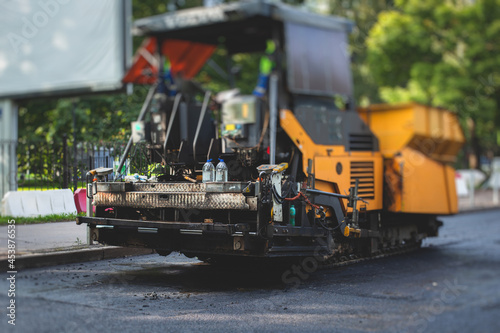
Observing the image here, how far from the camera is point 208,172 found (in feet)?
25.1

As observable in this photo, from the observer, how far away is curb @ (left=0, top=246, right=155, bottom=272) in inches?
230

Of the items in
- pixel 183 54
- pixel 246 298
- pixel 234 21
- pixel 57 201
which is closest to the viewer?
pixel 57 201

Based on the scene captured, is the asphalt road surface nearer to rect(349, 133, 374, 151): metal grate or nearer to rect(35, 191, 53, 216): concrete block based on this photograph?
rect(35, 191, 53, 216): concrete block

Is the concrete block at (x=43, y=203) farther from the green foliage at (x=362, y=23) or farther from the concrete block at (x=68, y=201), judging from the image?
the green foliage at (x=362, y=23)

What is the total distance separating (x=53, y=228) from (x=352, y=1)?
1508 inches

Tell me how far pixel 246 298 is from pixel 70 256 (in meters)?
1.87

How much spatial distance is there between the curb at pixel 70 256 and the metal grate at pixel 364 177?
3.03 m

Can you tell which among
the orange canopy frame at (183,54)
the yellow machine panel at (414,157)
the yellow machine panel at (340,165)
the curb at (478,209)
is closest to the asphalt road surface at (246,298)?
the yellow machine panel at (340,165)

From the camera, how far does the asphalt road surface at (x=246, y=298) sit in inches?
178

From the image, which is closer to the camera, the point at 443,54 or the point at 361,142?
the point at 361,142

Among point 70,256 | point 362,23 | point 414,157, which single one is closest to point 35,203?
point 70,256

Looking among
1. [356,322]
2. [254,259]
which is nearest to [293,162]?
[254,259]

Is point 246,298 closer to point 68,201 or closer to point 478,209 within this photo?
point 68,201

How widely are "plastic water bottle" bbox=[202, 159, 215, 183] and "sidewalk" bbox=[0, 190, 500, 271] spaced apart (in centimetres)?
108
